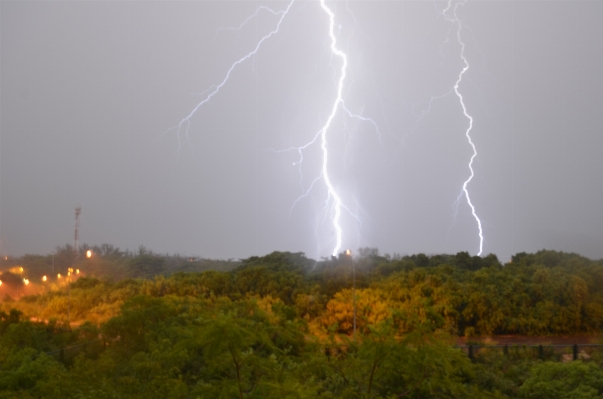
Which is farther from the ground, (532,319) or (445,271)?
(445,271)

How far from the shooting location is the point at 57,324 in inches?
642

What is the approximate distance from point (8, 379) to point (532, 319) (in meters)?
15.9

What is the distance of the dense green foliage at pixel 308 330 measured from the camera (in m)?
7.14

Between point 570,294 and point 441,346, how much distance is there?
13.2 m

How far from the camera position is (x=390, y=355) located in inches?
310

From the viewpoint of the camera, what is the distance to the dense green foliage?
7145 millimetres

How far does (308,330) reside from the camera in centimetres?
1403

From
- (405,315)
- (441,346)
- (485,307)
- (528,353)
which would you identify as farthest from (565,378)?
(485,307)

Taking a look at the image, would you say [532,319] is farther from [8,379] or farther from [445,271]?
[8,379]

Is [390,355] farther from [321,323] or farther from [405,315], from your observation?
[321,323]

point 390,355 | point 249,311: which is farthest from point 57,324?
point 390,355

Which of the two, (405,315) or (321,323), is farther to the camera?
(321,323)

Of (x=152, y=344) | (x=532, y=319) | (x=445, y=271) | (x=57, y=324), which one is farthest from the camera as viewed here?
(x=445, y=271)

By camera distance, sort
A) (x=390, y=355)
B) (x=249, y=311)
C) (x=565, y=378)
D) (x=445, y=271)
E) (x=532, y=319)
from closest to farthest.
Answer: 1. (x=390, y=355)
2. (x=565, y=378)
3. (x=249, y=311)
4. (x=532, y=319)
5. (x=445, y=271)
